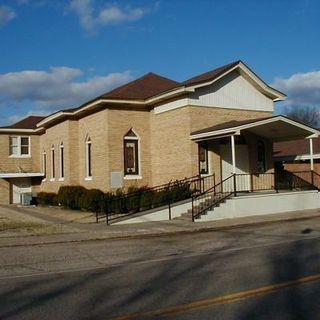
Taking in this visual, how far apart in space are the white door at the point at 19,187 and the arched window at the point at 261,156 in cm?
1837

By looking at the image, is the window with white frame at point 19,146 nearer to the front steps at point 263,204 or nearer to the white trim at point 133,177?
the white trim at point 133,177

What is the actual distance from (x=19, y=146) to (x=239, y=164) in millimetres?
18804

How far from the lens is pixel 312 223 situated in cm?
1941

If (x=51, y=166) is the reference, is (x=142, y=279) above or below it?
below

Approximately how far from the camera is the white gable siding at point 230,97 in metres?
25.0

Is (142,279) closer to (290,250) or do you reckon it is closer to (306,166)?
(290,250)

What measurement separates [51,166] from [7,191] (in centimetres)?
474

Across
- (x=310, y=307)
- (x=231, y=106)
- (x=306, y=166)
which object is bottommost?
(x=310, y=307)

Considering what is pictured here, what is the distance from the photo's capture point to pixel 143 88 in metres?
29.3

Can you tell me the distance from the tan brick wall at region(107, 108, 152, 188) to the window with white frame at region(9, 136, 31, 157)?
555 inches

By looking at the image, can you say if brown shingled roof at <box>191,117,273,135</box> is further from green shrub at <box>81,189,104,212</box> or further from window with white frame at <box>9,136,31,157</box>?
window with white frame at <box>9,136,31,157</box>

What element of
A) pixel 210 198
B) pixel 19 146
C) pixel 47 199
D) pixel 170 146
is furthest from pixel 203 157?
pixel 19 146

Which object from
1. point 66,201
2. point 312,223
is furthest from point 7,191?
point 312,223

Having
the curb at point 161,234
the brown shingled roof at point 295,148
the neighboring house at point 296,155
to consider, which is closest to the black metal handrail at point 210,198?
the curb at point 161,234
